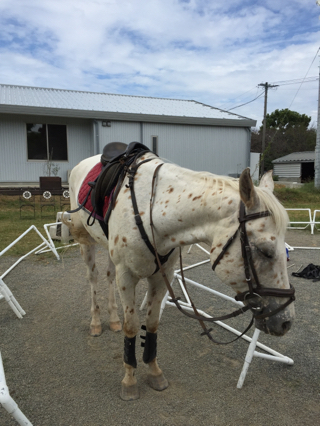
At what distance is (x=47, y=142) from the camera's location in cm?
1368

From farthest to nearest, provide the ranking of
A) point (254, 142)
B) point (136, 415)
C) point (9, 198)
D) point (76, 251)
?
point (254, 142) < point (9, 198) < point (76, 251) < point (136, 415)

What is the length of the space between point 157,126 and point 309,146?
30839mm

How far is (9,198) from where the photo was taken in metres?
12.6

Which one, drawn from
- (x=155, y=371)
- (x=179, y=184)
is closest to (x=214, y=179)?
(x=179, y=184)

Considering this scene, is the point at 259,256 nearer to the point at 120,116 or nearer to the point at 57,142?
the point at 120,116

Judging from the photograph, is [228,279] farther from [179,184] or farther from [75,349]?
[75,349]

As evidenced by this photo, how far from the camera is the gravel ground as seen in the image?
7.13 feet

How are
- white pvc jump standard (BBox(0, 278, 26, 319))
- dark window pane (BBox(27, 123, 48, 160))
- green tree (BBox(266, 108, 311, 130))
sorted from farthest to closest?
green tree (BBox(266, 108, 311, 130)) < dark window pane (BBox(27, 123, 48, 160)) < white pvc jump standard (BBox(0, 278, 26, 319))

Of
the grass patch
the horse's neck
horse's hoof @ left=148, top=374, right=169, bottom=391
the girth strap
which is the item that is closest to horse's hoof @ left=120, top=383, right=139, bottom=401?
horse's hoof @ left=148, top=374, right=169, bottom=391

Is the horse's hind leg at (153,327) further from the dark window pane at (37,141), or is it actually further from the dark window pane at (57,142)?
the dark window pane at (37,141)

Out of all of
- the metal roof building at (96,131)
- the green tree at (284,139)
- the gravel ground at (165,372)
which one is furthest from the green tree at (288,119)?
the gravel ground at (165,372)

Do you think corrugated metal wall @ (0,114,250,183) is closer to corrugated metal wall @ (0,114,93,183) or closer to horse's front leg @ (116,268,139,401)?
corrugated metal wall @ (0,114,93,183)

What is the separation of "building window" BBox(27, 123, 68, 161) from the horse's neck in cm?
1270

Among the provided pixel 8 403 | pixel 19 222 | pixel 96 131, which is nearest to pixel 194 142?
pixel 96 131
